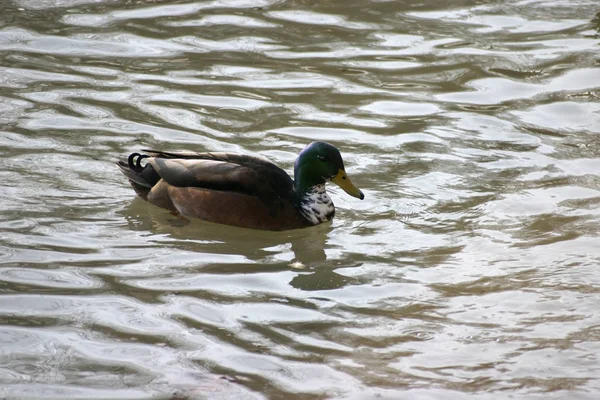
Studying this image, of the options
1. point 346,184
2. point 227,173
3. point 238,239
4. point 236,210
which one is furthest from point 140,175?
point 346,184

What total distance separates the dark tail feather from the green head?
1.27 meters

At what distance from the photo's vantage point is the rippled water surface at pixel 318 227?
614 centimetres

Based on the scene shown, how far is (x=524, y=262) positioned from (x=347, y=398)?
2374 mm

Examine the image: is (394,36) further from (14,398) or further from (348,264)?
(14,398)

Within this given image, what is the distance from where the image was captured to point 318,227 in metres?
8.70

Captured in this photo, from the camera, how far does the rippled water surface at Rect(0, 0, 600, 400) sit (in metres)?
6.14

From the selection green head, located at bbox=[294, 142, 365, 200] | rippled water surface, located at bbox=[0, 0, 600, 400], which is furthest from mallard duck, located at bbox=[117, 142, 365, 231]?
rippled water surface, located at bbox=[0, 0, 600, 400]

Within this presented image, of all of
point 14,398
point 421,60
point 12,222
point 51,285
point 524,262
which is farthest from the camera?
point 421,60

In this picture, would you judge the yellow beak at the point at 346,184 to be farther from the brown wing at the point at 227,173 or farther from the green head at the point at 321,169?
the brown wing at the point at 227,173

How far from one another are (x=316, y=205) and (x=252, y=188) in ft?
1.84

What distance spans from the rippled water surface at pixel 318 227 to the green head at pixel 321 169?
1.16ft

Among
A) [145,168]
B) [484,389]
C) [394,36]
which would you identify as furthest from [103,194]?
[394,36]

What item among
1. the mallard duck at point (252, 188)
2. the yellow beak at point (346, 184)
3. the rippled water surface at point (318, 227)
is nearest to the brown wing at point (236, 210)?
the mallard duck at point (252, 188)

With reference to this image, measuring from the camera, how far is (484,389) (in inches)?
231
